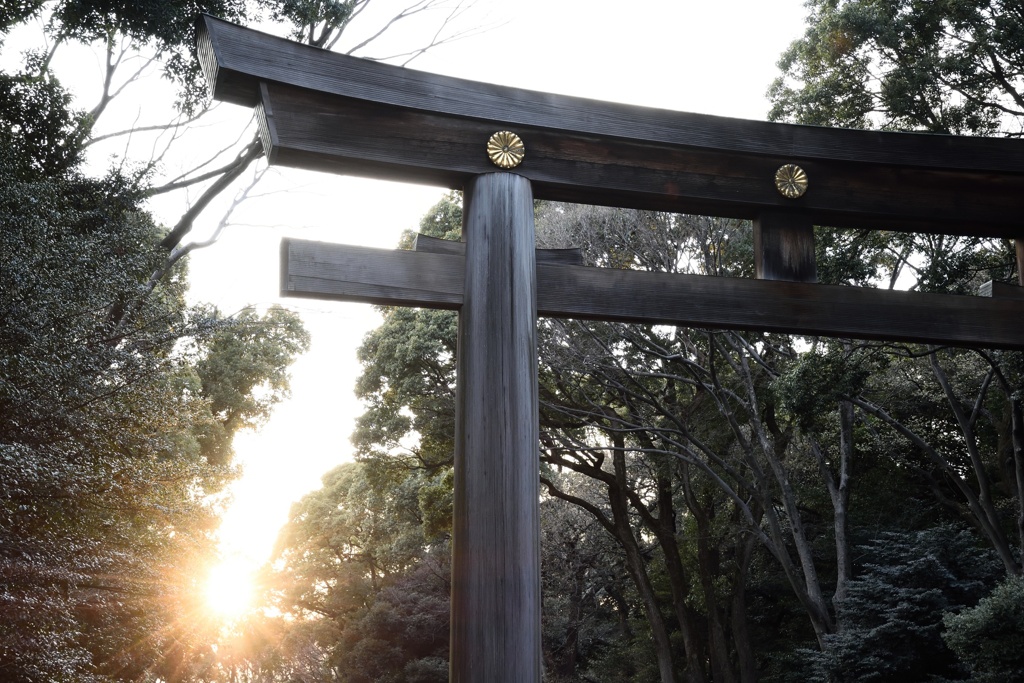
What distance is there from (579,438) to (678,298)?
500 inches

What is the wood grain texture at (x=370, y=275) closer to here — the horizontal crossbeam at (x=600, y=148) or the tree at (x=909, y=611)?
the horizontal crossbeam at (x=600, y=148)

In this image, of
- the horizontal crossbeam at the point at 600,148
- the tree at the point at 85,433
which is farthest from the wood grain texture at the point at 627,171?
the tree at the point at 85,433

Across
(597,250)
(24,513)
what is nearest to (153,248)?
(24,513)

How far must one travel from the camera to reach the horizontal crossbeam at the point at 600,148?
11.1 feet

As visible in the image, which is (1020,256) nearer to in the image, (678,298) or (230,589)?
(678,298)

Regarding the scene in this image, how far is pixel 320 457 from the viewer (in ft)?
78.0

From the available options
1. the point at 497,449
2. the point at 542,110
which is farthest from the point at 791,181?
the point at 497,449

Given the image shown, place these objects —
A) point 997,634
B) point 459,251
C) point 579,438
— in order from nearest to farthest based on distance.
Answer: point 459,251, point 997,634, point 579,438

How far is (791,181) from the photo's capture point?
13.2ft

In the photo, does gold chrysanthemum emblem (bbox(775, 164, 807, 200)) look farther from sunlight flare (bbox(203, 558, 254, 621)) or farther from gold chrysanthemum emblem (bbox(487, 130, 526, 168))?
sunlight flare (bbox(203, 558, 254, 621))

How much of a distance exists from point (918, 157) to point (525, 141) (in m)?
1.94

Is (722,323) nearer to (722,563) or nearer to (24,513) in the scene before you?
(24,513)

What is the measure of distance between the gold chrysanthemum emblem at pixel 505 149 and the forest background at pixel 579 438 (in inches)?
231

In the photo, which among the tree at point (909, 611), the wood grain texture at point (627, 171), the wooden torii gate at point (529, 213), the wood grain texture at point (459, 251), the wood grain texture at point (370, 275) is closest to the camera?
the wooden torii gate at point (529, 213)
